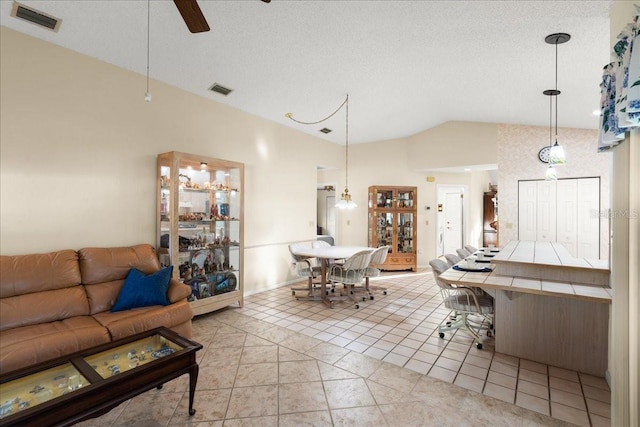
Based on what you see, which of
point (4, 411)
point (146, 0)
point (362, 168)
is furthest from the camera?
point (362, 168)

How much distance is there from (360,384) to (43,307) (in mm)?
2728

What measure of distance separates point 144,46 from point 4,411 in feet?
10.7

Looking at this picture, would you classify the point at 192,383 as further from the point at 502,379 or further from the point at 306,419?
the point at 502,379

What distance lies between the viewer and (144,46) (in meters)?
3.25

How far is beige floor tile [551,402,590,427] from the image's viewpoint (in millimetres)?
2049

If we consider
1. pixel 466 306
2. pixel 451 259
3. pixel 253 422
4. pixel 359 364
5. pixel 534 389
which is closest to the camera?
pixel 253 422

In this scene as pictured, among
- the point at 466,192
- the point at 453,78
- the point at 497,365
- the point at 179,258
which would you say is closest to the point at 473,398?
the point at 497,365

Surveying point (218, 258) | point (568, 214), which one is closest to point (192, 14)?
point (218, 258)

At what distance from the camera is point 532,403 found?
2.24m

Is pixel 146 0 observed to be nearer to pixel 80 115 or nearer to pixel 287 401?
pixel 80 115

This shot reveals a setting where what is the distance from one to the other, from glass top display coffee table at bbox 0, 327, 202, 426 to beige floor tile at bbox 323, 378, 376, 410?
3.29ft

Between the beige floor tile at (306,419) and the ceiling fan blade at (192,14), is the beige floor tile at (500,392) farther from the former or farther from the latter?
the ceiling fan blade at (192,14)

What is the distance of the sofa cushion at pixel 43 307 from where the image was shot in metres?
2.45

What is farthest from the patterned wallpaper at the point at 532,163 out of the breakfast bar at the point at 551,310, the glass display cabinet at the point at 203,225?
the glass display cabinet at the point at 203,225
